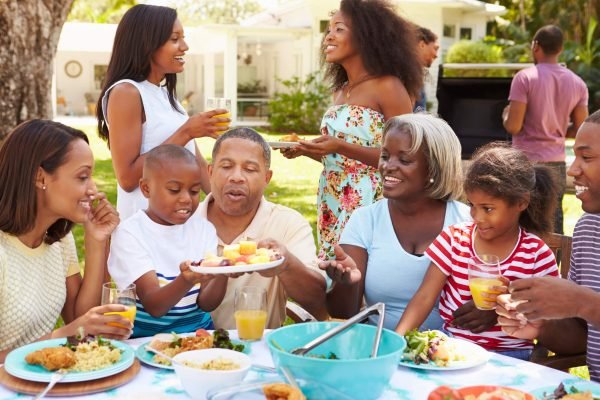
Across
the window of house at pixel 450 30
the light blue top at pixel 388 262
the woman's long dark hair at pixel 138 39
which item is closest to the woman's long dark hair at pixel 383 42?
the woman's long dark hair at pixel 138 39

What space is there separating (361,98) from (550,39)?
3.21 metres

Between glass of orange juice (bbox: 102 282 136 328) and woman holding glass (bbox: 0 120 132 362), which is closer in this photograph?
glass of orange juice (bbox: 102 282 136 328)

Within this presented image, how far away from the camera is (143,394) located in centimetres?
212

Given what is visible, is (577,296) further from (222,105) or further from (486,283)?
(222,105)

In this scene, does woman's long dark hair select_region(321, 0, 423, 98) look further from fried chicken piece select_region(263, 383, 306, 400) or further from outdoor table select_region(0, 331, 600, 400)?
fried chicken piece select_region(263, 383, 306, 400)

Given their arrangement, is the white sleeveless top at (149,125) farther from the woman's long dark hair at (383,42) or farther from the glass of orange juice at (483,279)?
the glass of orange juice at (483,279)

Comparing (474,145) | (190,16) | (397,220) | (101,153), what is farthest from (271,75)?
(190,16)

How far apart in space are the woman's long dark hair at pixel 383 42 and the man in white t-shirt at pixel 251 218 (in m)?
1.47

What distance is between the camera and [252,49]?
31219 millimetres

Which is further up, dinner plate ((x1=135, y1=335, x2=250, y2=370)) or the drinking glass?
the drinking glass

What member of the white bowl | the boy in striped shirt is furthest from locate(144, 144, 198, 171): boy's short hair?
the white bowl

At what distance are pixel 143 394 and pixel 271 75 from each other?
28.8 m

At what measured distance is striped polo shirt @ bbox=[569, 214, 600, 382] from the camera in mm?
2858

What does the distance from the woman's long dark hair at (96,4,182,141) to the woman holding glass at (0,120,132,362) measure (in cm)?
112
